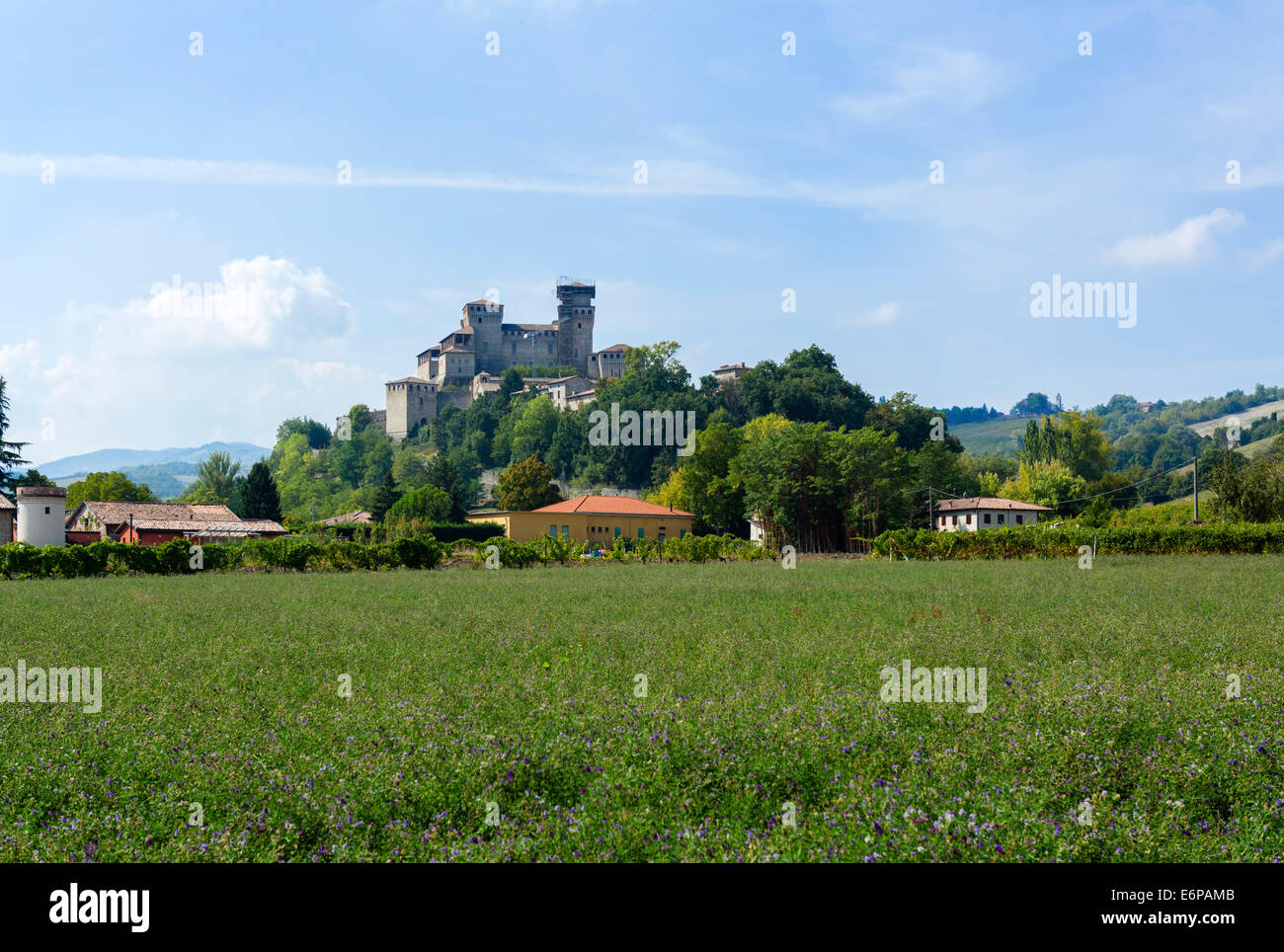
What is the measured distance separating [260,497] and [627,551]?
167 ft

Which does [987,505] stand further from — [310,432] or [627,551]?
[310,432]

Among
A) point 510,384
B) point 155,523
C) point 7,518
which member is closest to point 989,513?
point 155,523

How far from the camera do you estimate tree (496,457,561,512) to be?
3762 inches

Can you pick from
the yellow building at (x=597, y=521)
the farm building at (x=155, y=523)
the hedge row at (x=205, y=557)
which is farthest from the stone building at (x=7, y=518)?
the yellow building at (x=597, y=521)

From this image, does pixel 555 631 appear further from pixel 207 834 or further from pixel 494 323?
pixel 494 323

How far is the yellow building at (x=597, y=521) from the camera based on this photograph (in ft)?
257

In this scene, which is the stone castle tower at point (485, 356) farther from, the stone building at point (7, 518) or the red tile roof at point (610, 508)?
the stone building at point (7, 518)

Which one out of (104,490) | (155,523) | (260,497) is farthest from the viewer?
(104,490)

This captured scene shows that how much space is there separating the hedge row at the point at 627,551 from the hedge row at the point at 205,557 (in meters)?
3.41

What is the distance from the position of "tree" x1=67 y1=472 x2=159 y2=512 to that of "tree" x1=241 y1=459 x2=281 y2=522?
36.5ft

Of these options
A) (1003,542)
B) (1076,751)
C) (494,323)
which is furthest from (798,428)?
(494,323)

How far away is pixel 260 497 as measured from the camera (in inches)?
3548

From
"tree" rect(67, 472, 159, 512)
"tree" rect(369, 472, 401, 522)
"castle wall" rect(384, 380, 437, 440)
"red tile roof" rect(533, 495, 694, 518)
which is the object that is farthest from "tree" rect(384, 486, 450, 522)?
"castle wall" rect(384, 380, 437, 440)

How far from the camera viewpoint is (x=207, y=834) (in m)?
6.70
